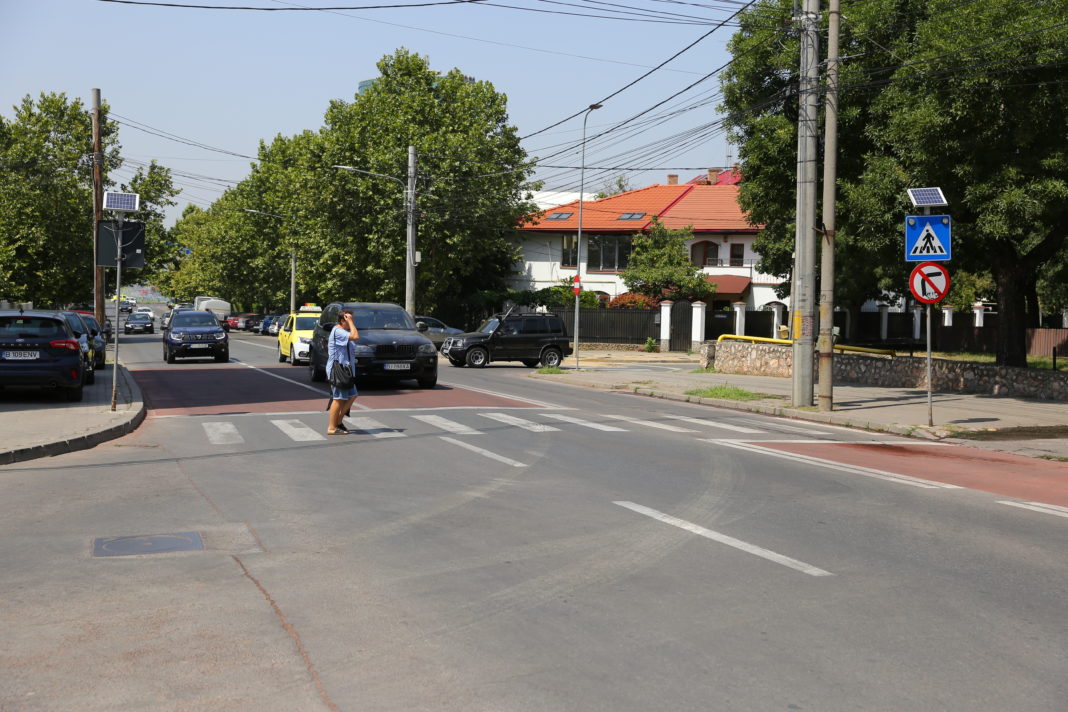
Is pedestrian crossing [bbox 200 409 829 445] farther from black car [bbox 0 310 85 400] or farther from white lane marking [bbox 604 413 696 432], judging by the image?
black car [bbox 0 310 85 400]

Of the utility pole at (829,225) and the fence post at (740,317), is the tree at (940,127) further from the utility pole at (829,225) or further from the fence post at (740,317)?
the fence post at (740,317)

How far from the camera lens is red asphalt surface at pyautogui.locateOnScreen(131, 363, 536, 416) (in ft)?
60.9

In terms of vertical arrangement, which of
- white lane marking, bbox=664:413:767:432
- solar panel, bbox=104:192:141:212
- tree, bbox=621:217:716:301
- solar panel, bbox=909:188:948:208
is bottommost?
white lane marking, bbox=664:413:767:432

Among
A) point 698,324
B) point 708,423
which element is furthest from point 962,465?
point 698,324

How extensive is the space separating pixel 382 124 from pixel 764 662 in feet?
163

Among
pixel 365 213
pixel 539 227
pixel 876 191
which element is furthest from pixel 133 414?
pixel 539 227

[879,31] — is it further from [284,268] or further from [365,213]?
[284,268]

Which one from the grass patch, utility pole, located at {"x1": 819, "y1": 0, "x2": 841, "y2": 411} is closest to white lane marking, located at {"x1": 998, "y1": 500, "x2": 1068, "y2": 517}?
utility pole, located at {"x1": 819, "y1": 0, "x2": 841, "y2": 411}

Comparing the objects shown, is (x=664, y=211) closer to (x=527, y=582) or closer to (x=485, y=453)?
(x=485, y=453)

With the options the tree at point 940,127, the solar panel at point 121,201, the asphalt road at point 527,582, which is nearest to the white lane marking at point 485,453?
the asphalt road at point 527,582

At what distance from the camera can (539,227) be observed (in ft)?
202

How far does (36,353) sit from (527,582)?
47.2 ft

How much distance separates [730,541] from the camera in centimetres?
747

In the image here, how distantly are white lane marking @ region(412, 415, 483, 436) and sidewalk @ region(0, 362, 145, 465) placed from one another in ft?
14.3
